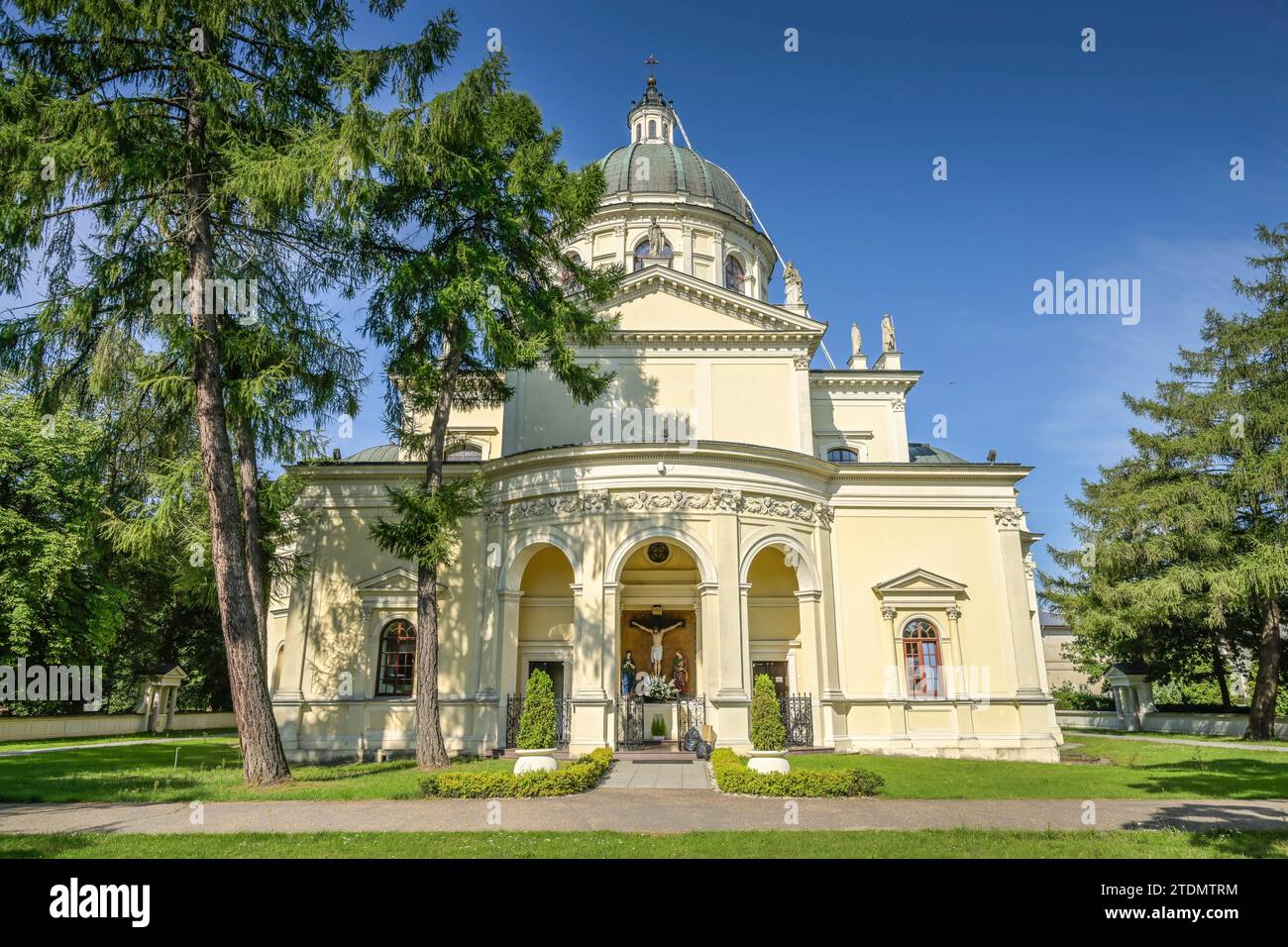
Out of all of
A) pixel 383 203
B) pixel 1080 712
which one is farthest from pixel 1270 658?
pixel 383 203

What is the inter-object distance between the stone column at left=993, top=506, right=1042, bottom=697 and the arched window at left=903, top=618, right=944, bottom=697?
7.34 feet

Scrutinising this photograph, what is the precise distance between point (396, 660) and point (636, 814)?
1413cm

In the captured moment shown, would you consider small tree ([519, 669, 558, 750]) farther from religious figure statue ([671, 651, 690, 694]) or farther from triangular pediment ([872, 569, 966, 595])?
triangular pediment ([872, 569, 966, 595])

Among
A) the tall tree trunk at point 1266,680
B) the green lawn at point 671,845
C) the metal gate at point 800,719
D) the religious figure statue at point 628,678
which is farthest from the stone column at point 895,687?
the tall tree trunk at point 1266,680

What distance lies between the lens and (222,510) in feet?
47.8

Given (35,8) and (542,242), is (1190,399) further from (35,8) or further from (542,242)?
(35,8)

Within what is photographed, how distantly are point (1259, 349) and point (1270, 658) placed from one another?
35.4 ft

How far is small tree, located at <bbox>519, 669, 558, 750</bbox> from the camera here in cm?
1597

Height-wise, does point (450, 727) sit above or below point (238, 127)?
below

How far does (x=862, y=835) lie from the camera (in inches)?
352

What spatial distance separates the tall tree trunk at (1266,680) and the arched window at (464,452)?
90.2ft

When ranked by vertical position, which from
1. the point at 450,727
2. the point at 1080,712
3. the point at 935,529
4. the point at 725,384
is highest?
the point at 725,384

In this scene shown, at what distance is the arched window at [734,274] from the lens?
33.0 metres
